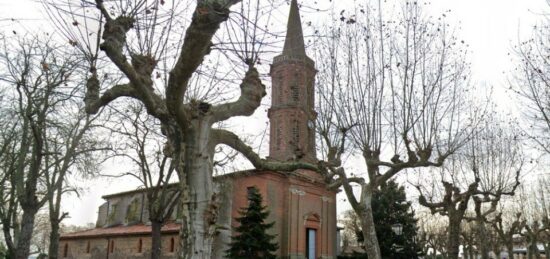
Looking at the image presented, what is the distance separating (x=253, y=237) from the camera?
88.3 feet

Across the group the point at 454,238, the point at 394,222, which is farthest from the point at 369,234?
the point at 394,222

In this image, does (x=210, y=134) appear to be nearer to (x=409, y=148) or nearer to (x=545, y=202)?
(x=409, y=148)

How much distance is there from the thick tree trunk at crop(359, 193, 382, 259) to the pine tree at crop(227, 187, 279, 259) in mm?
12899

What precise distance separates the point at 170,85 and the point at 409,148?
10.0 m

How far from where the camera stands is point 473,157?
2091 centimetres

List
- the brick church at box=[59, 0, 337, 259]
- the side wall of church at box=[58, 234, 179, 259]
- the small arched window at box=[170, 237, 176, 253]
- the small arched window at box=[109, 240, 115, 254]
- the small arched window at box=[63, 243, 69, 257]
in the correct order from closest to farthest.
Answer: the brick church at box=[59, 0, 337, 259], the small arched window at box=[170, 237, 176, 253], the side wall of church at box=[58, 234, 179, 259], the small arched window at box=[109, 240, 115, 254], the small arched window at box=[63, 243, 69, 257]

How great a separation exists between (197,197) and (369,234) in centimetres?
893

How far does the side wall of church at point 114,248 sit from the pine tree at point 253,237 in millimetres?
5031

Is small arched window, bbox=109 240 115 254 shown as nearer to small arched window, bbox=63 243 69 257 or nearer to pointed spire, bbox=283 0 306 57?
small arched window, bbox=63 243 69 257

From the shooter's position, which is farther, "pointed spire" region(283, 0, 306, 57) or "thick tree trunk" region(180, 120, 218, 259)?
"pointed spire" region(283, 0, 306, 57)

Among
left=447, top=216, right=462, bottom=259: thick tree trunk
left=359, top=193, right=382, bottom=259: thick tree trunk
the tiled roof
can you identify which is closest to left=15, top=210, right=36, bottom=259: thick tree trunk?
left=359, top=193, right=382, bottom=259: thick tree trunk

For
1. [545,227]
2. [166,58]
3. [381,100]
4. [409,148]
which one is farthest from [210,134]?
[545,227]

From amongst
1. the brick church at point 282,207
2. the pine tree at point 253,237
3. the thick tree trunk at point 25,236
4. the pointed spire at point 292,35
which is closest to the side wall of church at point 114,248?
the brick church at point 282,207

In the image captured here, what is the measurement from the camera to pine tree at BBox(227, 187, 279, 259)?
2666 cm
